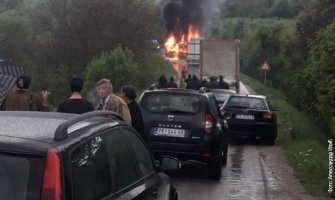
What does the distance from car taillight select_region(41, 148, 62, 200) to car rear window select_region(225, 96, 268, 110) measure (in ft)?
54.3

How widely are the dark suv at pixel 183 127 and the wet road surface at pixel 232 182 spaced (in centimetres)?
43

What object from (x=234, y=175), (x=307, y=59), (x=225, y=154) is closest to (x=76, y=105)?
(x=234, y=175)

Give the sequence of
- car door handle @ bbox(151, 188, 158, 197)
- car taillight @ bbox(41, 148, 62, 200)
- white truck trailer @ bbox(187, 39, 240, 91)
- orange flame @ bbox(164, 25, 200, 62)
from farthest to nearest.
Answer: orange flame @ bbox(164, 25, 200, 62)
white truck trailer @ bbox(187, 39, 240, 91)
car door handle @ bbox(151, 188, 158, 197)
car taillight @ bbox(41, 148, 62, 200)

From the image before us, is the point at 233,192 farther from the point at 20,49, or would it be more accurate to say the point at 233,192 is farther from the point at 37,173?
the point at 20,49

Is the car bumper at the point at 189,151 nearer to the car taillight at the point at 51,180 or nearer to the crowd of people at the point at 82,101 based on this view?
the crowd of people at the point at 82,101

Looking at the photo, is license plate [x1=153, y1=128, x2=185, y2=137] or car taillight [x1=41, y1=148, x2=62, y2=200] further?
license plate [x1=153, y1=128, x2=185, y2=137]

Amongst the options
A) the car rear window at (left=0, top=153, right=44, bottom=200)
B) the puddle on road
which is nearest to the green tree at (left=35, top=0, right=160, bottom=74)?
the puddle on road

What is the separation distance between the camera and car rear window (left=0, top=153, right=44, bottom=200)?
390cm

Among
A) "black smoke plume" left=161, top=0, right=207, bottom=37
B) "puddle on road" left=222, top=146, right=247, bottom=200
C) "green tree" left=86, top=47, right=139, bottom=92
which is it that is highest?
"black smoke plume" left=161, top=0, right=207, bottom=37

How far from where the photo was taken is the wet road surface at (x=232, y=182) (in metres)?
11.3

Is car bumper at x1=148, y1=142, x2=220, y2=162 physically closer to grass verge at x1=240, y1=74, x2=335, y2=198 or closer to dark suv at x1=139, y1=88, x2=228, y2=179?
dark suv at x1=139, y1=88, x2=228, y2=179

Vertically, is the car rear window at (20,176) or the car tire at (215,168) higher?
the car rear window at (20,176)

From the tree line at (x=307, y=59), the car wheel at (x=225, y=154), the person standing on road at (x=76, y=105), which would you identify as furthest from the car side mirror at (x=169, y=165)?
the car wheel at (x=225, y=154)

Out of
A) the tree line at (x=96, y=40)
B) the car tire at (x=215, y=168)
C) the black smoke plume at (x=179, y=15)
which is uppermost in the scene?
the black smoke plume at (x=179, y=15)
